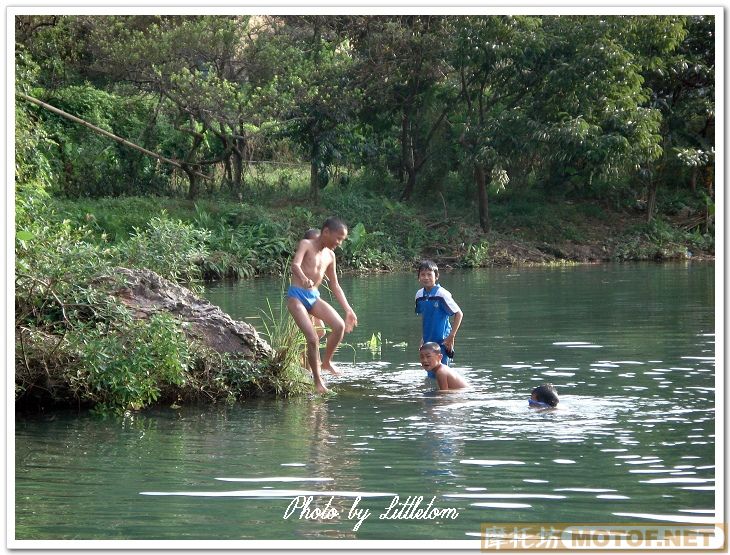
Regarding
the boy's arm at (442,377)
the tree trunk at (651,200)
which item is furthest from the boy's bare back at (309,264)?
the tree trunk at (651,200)

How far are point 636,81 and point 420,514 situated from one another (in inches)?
936

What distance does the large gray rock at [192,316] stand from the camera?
36.3 ft

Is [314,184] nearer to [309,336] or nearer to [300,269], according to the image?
[300,269]

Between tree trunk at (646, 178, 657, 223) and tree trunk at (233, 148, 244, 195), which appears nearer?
tree trunk at (233, 148, 244, 195)

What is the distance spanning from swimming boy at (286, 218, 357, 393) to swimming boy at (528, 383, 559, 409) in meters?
2.32

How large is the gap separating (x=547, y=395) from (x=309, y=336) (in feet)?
8.61

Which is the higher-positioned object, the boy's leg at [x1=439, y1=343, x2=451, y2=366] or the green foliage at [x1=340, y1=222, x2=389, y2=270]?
the green foliage at [x1=340, y1=222, x2=389, y2=270]

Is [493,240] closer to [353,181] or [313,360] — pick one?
[353,181]

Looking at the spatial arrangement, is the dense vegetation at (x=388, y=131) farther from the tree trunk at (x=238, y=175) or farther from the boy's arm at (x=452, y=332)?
the boy's arm at (x=452, y=332)

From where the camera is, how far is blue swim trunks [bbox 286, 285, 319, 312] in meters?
11.4

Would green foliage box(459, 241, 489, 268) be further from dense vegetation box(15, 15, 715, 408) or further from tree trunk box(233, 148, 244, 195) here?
tree trunk box(233, 148, 244, 195)

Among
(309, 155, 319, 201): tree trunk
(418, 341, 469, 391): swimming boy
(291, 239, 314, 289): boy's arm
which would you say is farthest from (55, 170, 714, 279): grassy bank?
(418, 341, 469, 391): swimming boy

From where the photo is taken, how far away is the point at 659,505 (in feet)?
22.8

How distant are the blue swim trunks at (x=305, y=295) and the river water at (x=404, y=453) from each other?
98 cm
